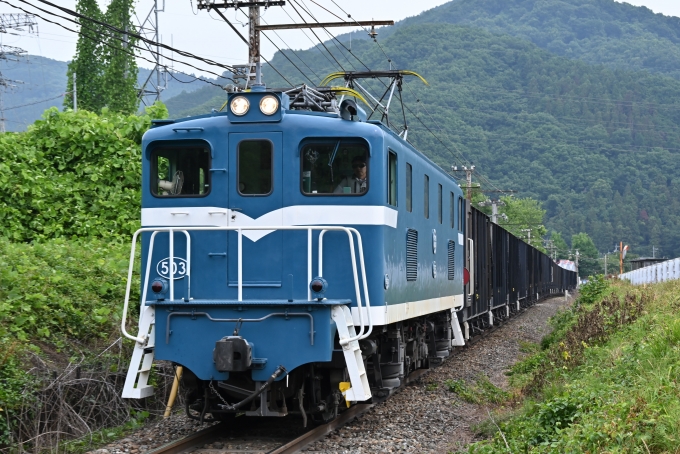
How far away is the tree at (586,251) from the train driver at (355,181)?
4569 inches

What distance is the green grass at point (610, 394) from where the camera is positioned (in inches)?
245

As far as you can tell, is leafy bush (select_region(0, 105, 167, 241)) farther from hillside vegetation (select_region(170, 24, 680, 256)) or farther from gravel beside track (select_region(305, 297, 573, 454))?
hillside vegetation (select_region(170, 24, 680, 256))

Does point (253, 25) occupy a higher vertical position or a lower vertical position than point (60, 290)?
higher

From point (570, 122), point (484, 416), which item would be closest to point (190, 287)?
point (484, 416)

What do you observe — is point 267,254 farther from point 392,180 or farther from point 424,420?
point 424,420

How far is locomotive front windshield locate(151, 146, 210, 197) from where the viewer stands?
29.9 feet

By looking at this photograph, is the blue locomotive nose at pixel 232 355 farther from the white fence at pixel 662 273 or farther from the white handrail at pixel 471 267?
the white fence at pixel 662 273

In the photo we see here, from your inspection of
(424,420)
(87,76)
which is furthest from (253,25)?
(87,76)

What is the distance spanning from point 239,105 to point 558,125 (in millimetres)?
124378

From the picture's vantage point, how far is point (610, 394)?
7.55 metres

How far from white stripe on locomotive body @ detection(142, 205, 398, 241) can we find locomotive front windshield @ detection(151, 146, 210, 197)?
10.2 inches

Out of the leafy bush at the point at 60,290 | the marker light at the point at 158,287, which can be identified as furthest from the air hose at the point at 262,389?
the leafy bush at the point at 60,290

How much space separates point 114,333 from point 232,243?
338 centimetres

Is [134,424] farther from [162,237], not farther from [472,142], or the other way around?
[472,142]
